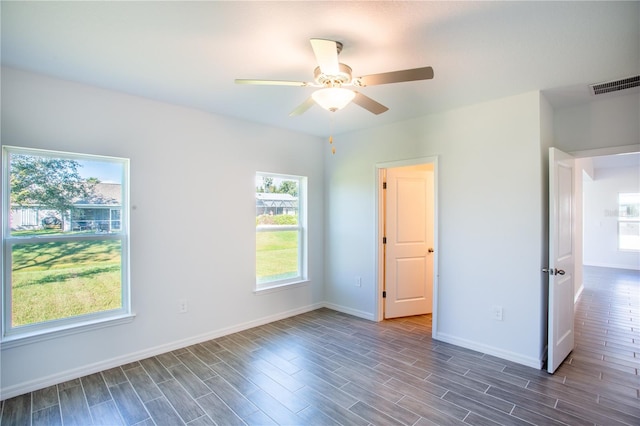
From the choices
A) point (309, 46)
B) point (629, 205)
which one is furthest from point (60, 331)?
point (629, 205)

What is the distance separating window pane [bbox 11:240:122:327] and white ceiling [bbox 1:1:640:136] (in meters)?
1.48

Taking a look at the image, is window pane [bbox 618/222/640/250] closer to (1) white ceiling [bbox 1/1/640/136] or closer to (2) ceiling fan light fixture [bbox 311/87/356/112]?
(1) white ceiling [bbox 1/1/640/136]

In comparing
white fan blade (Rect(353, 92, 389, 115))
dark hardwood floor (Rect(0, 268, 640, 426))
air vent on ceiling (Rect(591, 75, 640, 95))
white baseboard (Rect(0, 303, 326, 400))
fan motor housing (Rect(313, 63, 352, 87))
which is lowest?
dark hardwood floor (Rect(0, 268, 640, 426))

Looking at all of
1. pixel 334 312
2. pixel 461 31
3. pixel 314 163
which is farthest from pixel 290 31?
pixel 334 312

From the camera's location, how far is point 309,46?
6.73 feet

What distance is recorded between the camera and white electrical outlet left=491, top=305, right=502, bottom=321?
308 cm

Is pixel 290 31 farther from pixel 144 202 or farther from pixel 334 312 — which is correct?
pixel 334 312

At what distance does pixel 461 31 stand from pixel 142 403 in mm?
3443

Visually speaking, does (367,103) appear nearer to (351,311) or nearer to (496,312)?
(496,312)

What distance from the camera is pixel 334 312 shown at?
4.48 metres

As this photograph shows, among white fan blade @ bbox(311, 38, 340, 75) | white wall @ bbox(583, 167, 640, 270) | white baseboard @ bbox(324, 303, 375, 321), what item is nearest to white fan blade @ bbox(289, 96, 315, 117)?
white fan blade @ bbox(311, 38, 340, 75)

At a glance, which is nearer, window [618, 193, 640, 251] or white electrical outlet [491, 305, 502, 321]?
white electrical outlet [491, 305, 502, 321]

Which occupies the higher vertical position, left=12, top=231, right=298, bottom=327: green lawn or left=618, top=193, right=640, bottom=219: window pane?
left=618, top=193, right=640, bottom=219: window pane

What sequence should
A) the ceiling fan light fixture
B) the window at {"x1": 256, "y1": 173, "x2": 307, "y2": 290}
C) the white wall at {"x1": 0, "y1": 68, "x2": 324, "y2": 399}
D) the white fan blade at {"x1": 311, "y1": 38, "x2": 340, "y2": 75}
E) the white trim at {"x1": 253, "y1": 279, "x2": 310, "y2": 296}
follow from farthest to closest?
the window at {"x1": 256, "y1": 173, "x2": 307, "y2": 290}, the white trim at {"x1": 253, "y1": 279, "x2": 310, "y2": 296}, the white wall at {"x1": 0, "y1": 68, "x2": 324, "y2": 399}, the ceiling fan light fixture, the white fan blade at {"x1": 311, "y1": 38, "x2": 340, "y2": 75}
